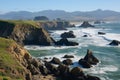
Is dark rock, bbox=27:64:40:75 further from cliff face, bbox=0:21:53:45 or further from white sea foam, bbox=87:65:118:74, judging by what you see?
cliff face, bbox=0:21:53:45

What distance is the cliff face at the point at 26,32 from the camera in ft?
284

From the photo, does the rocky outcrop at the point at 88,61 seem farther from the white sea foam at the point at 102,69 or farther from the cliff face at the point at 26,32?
the cliff face at the point at 26,32

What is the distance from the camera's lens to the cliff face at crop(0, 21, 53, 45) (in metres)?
86.6

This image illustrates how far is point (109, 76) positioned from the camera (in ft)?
165

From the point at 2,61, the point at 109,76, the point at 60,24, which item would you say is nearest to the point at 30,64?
the point at 2,61

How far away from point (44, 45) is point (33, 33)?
4.83 meters

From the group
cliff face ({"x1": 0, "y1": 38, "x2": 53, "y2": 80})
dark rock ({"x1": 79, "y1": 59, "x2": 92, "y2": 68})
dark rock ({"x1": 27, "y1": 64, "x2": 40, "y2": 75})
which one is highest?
cliff face ({"x1": 0, "y1": 38, "x2": 53, "y2": 80})

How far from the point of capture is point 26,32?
290 feet

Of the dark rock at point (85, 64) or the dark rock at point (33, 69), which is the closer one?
the dark rock at point (33, 69)

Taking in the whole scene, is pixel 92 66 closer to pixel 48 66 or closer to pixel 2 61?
pixel 48 66

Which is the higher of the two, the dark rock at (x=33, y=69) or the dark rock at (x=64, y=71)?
the dark rock at (x=33, y=69)

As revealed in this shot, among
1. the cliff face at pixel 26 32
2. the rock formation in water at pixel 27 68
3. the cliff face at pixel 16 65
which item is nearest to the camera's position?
the cliff face at pixel 16 65

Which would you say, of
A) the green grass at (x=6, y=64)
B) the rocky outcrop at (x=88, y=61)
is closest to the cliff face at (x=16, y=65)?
the green grass at (x=6, y=64)

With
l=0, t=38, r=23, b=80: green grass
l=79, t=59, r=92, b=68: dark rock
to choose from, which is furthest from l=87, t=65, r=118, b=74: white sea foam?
l=0, t=38, r=23, b=80: green grass
